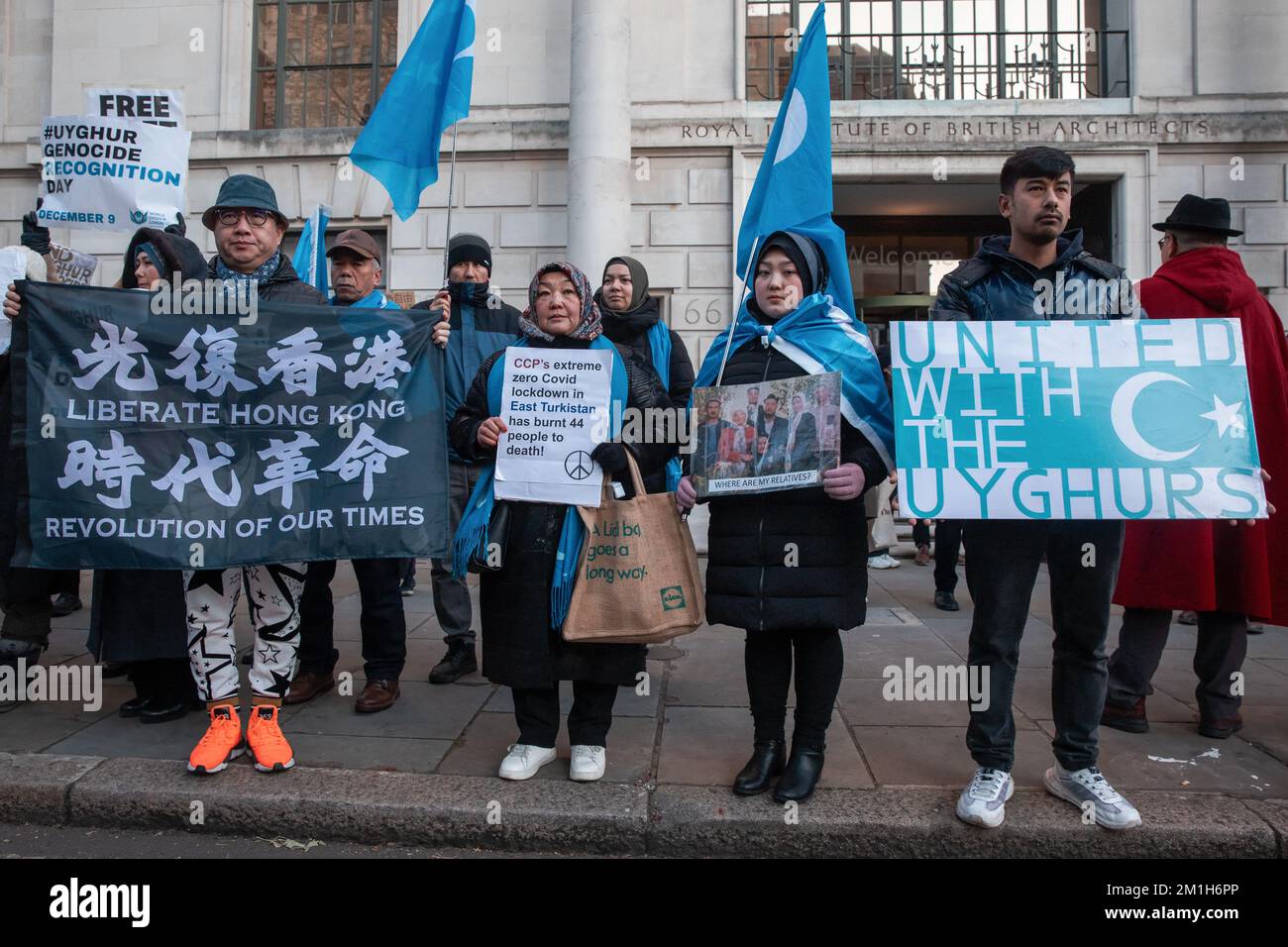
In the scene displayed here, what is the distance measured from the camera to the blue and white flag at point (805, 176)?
10.6 feet

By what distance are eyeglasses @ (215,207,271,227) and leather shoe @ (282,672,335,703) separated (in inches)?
83.9

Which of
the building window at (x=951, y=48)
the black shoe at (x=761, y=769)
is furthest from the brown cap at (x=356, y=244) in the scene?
the building window at (x=951, y=48)

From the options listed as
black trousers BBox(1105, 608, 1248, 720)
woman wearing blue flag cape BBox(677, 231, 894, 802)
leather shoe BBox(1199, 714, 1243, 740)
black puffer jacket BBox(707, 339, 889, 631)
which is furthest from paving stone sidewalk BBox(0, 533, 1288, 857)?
black puffer jacket BBox(707, 339, 889, 631)

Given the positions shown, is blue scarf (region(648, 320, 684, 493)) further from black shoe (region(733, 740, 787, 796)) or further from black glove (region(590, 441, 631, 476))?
black shoe (region(733, 740, 787, 796))

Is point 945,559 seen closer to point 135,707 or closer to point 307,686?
point 307,686

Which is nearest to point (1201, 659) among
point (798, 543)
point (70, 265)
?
point (798, 543)

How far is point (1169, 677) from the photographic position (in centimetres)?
A: 466

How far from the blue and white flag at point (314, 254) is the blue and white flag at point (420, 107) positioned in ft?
8.71

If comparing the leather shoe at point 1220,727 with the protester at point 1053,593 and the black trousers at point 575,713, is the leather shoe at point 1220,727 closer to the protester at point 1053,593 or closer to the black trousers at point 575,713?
the protester at point 1053,593

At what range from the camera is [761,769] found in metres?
3.15

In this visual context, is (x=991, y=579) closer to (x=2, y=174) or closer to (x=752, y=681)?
(x=752, y=681)

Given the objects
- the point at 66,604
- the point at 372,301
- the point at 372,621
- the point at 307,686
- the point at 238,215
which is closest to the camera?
the point at 238,215

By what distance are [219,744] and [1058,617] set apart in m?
3.11
